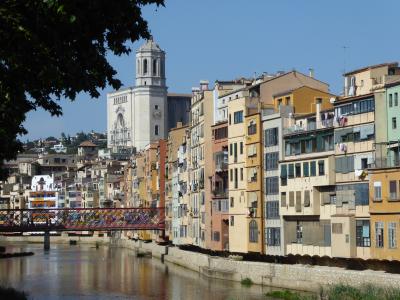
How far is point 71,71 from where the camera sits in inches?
604

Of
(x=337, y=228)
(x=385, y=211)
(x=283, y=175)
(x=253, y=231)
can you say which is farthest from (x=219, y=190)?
(x=385, y=211)

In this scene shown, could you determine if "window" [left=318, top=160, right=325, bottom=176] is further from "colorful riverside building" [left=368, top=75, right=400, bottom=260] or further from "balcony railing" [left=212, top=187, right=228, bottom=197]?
"balcony railing" [left=212, top=187, right=228, bottom=197]

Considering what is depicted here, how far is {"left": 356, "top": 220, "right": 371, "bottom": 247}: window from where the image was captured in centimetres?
4538

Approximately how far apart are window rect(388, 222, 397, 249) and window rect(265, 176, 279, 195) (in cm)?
1271

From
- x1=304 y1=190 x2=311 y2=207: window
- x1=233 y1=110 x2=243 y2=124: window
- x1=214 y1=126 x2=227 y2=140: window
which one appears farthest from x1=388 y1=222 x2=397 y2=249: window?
x1=214 y1=126 x2=227 y2=140: window

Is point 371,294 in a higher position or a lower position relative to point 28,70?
lower

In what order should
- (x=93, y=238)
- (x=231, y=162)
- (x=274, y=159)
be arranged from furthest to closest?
(x=93, y=238), (x=231, y=162), (x=274, y=159)

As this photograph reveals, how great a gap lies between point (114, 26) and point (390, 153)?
31.0m

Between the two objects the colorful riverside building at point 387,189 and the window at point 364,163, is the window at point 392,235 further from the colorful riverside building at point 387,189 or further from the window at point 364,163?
the window at point 364,163

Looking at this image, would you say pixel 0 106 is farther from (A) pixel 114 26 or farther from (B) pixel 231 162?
(B) pixel 231 162

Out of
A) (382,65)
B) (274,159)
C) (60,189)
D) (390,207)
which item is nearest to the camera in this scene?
(390,207)

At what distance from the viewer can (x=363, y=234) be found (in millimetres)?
45812

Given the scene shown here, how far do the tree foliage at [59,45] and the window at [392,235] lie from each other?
91.2 feet

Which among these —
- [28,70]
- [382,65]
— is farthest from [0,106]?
[382,65]
